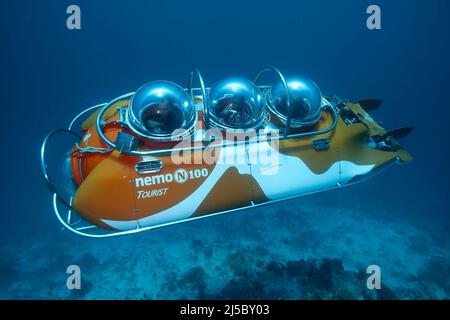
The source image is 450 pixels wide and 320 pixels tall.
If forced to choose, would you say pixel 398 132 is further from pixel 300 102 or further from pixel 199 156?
pixel 199 156

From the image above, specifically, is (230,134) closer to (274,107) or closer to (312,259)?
(274,107)

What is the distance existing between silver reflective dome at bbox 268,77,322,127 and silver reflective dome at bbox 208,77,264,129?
52cm

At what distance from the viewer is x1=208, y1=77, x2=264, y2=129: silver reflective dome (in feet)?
13.8

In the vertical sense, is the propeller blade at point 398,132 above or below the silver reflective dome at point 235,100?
below

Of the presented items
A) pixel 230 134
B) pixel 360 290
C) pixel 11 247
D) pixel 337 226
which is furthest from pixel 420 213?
pixel 11 247

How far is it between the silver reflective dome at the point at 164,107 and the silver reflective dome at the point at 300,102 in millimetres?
1745

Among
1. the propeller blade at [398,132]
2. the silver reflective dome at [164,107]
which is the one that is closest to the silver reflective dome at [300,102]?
the silver reflective dome at [164,107]

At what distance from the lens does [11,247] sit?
9.68 metres

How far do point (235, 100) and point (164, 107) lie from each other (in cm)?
131

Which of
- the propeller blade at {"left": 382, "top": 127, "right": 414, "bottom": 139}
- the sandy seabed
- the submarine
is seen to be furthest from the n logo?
the propeller blade at {"left": 382, "top": 127, "right": 414, "bottom": 139}

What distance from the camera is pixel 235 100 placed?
169 inches

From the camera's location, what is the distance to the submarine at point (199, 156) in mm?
3484

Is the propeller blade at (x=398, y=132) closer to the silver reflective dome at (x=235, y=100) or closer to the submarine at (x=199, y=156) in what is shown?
the submarine at (x=199, y=156)

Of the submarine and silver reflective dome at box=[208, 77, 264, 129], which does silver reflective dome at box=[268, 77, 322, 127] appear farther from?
silver reflective dome at box=[208, 77, 264, 129]
